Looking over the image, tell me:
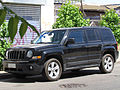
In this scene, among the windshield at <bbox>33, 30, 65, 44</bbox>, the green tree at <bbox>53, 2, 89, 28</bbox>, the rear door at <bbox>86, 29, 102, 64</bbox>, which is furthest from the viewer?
the green tree at <bbox>53, 2, 89, 28</bbox>

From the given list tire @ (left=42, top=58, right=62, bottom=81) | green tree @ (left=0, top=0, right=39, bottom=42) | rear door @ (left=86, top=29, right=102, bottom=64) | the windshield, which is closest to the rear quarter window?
rear door @ (left=86, top=29, right=102, bottom=64)

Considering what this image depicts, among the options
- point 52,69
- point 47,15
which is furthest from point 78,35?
point 47,15

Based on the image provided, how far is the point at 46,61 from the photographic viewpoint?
8.58 metres

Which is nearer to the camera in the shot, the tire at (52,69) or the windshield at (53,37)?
the tire at (52,69)

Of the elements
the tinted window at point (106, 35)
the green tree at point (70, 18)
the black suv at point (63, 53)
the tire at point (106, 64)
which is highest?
the green tree at point (70, 18)

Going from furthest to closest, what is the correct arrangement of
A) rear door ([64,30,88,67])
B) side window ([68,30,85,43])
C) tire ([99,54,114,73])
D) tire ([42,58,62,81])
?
tire ([99,54,114,73])
side window ([68,30,85,43])
rear door ([64,30,88,67])
tire ([42,58,62,81])

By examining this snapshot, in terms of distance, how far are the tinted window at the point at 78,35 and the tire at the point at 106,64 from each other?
3.90 ft

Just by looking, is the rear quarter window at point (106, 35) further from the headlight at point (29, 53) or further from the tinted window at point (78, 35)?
the headlight at point (29, 53)

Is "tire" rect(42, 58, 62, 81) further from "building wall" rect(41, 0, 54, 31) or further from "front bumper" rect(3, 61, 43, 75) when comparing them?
"building wall" rect(41, 0, 54, 31)

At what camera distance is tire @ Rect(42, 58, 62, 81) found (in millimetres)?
8508

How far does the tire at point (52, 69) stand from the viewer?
8.51 meters

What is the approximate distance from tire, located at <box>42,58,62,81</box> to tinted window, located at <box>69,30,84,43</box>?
3.63 ft

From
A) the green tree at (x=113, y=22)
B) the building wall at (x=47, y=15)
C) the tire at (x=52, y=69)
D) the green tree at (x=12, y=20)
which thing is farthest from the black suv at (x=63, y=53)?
the green tree at (x=113, y=22)

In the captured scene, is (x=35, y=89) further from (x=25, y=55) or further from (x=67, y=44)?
(x=67, y=44)
